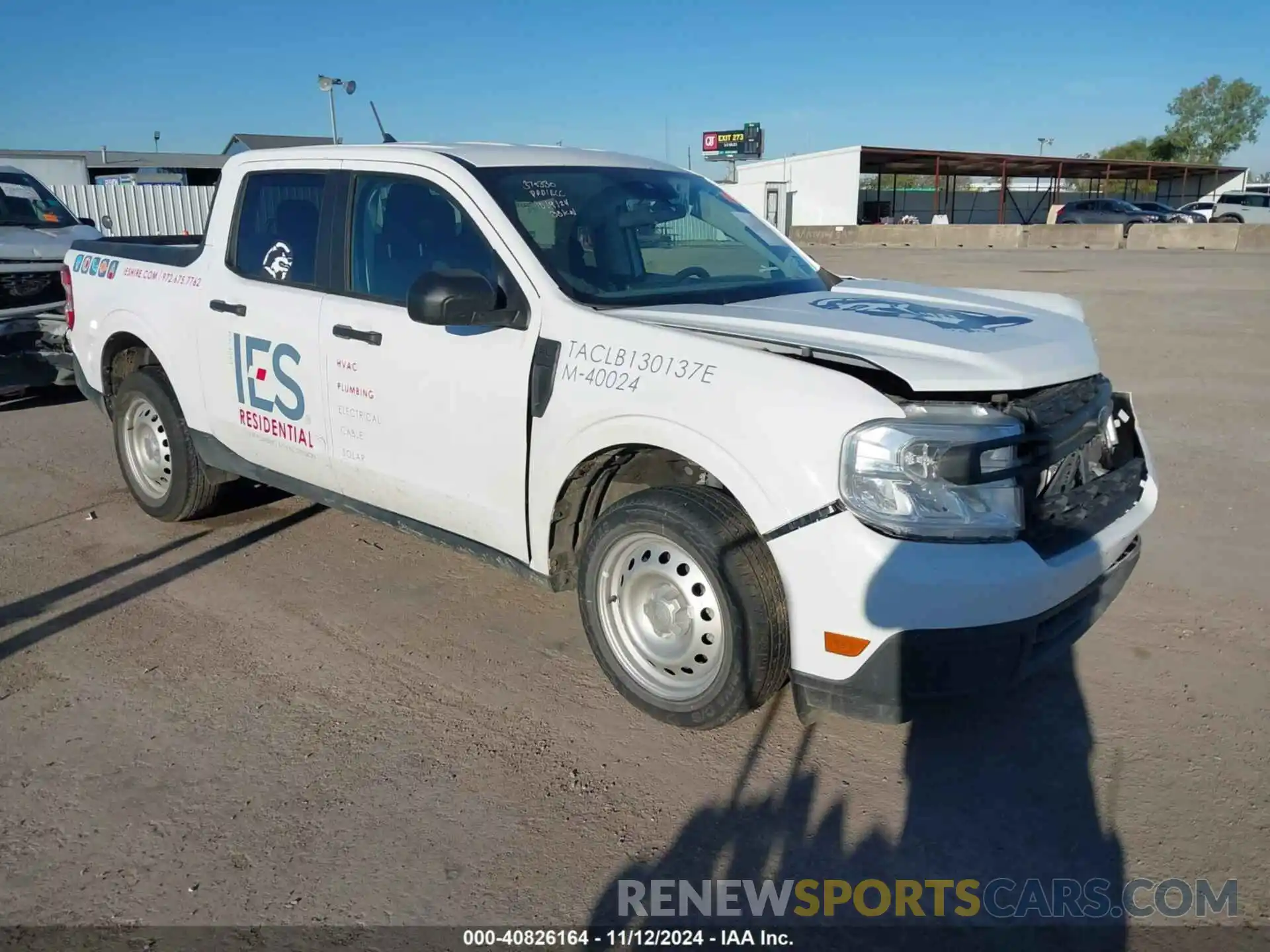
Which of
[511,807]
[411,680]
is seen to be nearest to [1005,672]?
[511,807]

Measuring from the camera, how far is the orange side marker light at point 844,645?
3066 millimetres

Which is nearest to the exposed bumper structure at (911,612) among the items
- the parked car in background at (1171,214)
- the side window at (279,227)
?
the side window at (279,227)

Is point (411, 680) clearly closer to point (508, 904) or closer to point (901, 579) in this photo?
point (508, 904)

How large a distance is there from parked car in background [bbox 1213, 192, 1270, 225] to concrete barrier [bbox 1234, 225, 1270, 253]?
36.9 ft

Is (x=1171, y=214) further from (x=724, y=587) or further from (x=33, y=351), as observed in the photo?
(x=724, y=587)

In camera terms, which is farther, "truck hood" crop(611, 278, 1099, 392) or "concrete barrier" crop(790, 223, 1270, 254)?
"concrete barrier" crop(790, 223, 1270, 254)

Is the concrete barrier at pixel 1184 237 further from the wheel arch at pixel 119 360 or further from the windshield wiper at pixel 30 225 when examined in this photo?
the wheel arch at pixel 119 360

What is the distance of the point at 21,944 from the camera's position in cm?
266

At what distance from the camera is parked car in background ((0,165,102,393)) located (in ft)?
28.9

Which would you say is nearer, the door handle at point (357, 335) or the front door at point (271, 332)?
the door handle at point (357, 335)

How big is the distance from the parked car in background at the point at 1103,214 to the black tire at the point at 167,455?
40.8 metres

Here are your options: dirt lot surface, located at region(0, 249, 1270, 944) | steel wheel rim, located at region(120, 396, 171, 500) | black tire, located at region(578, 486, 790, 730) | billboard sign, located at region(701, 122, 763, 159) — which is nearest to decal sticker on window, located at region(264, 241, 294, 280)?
steel wheel rim, located at region(120, 396, 171, 500)

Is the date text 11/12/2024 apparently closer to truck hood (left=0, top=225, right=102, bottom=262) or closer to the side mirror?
the side mirror

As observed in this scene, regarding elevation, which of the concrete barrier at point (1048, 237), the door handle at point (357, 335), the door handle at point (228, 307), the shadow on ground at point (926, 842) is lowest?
the shadow on ground at point (926, 842)
